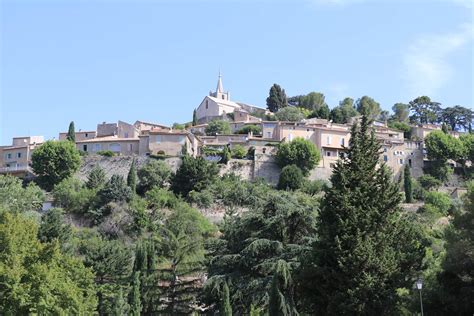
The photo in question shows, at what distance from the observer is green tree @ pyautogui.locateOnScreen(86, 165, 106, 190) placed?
72150mm

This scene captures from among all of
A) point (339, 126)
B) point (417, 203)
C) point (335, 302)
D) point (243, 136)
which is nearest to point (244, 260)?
point (335, 302)

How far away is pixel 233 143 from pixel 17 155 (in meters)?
26.1

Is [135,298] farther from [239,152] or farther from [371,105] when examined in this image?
[371,105]

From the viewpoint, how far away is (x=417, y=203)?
7425 centimetres

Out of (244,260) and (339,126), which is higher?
(339,126)

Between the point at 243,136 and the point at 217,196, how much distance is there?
66.4 ft

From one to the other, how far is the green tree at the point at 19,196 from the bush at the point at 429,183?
42381mm

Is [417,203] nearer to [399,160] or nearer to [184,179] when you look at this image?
[399,160]

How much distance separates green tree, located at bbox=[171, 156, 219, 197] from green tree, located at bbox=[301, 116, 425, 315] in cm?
3999

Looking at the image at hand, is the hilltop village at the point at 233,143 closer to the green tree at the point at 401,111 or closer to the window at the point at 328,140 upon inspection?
the window at the point at 328,140

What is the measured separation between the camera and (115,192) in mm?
65812

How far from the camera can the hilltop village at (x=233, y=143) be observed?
263ft

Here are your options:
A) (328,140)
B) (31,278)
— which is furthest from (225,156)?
(31,278)

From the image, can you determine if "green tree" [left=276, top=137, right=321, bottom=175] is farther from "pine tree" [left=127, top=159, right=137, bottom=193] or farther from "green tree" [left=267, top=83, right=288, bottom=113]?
"green tree" [left=267, top=83, right=288, bottom=113]
